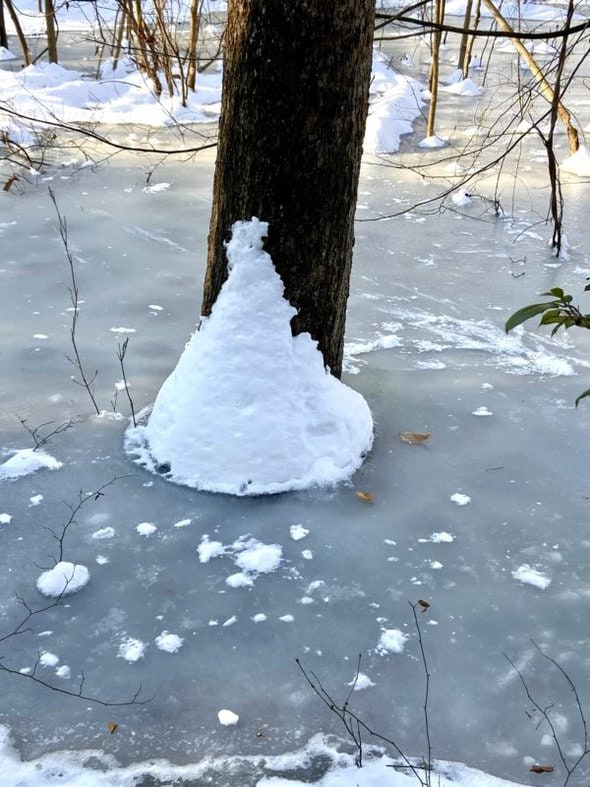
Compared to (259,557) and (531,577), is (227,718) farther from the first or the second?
(531,577)

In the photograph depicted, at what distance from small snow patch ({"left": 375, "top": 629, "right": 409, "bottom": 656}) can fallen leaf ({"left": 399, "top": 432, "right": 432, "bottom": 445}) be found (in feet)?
3.62

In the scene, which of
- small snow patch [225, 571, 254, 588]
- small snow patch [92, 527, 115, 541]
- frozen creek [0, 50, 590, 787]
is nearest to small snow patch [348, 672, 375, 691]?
frozen creek [0, 50, 590, 787]

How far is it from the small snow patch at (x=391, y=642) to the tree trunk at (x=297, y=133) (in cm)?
122

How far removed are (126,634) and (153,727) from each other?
13.6 inches

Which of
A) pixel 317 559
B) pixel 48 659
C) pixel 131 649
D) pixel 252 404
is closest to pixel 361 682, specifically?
pixel 317 559

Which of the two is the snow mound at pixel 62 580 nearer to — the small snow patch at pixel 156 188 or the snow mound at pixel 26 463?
the snow mound at pixel 26 463

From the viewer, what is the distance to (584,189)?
284 inches

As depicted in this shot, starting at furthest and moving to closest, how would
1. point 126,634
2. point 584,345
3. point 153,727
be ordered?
point 584,345 < point 126,634 < point 153,727

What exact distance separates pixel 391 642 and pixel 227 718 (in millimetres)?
530

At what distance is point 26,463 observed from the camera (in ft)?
9.96

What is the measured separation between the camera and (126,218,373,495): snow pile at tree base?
9.61 feet

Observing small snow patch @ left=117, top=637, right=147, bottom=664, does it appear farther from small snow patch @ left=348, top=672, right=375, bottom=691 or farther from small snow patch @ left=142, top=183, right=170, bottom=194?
small snow patch @ left=142, top=183, right=170, bottom=194

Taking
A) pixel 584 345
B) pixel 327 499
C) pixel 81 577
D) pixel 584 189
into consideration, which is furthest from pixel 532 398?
pixel 584 189

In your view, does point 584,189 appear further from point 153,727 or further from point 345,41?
point 153,727
